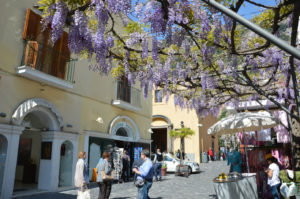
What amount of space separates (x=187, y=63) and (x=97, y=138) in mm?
6428

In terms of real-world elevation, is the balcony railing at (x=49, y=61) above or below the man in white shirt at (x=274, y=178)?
above

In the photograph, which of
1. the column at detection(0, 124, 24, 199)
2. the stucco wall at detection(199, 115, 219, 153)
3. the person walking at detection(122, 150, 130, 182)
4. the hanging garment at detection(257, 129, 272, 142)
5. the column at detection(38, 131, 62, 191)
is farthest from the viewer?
the stucco wall at detection(199, 115, 219, 153)

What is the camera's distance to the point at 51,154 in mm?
9453

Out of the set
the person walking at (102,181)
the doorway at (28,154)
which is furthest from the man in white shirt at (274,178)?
the doorway at (28,154)

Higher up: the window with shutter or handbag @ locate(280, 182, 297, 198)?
the window with shutter

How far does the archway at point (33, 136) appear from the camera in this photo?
347 inches

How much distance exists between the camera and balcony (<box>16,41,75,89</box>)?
8.63 metres

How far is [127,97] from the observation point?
48.3 feet

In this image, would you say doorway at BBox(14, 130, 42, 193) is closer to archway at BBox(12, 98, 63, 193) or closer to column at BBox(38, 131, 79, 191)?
archway at BBox(12, 98, 63, 193)

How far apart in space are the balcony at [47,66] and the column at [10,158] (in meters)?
1.89

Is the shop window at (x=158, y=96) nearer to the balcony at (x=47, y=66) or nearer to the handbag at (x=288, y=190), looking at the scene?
the balcony at (x=47, y=66)

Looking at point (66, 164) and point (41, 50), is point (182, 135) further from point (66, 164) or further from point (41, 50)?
point (41, 50)

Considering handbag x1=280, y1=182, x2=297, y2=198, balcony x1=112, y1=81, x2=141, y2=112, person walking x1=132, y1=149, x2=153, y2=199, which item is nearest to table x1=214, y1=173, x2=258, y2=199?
handbag x1=280, y1=182, x2=297, y2=198

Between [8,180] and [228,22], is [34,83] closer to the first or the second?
[8,180]
